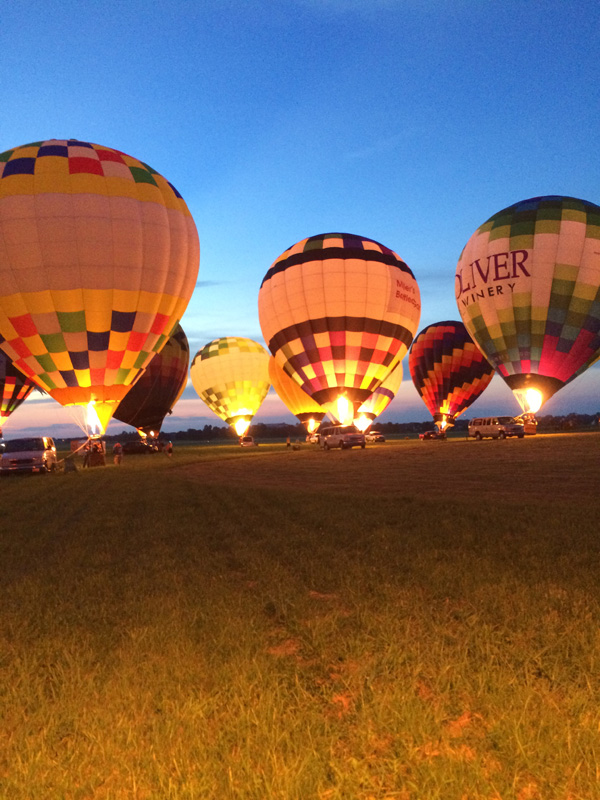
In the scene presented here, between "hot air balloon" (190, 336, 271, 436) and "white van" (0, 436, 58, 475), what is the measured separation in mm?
31919

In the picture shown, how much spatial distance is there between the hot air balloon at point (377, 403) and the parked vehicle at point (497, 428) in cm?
744

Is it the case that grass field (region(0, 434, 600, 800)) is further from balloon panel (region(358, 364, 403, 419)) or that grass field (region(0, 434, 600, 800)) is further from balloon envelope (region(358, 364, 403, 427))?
balloon panel (region(358, 364, 403, 419))

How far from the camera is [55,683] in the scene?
10.7 feet

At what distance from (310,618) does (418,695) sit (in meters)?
1.25

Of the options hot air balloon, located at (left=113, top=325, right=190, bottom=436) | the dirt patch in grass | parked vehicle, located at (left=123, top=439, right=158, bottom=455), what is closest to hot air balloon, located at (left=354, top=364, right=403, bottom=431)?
hot air balloon, located at (left=113, top=325, right=190, bottom=436)

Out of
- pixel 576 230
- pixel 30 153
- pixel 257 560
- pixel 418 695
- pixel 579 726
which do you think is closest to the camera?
pixel 579 726

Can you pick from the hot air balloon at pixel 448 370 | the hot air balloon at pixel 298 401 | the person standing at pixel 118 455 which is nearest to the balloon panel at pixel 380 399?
the hot air balloon at pixel 448 370

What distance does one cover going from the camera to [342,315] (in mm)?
30312

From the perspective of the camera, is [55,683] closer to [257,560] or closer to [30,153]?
[257,560]

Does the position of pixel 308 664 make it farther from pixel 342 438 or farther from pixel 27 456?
pixel 342 438

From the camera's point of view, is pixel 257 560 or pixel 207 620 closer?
pixel 207 620

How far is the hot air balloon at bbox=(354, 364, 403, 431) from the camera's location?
44.0 meters

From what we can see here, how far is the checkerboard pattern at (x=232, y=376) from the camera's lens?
5559cm

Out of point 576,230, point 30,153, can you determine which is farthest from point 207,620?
point 576,230
